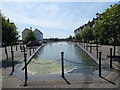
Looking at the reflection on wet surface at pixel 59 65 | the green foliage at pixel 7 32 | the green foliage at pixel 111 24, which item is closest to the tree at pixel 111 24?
the green foliage at pixel 111 24

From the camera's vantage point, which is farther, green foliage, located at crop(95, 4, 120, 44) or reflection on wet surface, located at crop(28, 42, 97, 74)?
green foliage, located at crop(95, 4, 120, 44)

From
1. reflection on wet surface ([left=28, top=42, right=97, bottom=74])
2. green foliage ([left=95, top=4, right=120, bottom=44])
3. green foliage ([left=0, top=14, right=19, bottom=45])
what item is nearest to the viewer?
reflection on wet surface ([left=28, top=42, right=97, bottom=74])

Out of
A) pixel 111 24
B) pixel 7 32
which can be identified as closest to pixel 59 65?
pixel 7 32

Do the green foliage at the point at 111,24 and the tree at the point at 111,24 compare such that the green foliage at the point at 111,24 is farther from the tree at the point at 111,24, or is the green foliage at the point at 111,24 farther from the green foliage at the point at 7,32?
the green foliage at the point at 7,32

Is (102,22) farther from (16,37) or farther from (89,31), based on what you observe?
(89,31)

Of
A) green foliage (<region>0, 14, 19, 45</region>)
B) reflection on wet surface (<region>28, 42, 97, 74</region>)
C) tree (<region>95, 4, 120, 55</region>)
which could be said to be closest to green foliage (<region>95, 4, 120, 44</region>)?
tree (<region>95, 4, 120, 55</region>)

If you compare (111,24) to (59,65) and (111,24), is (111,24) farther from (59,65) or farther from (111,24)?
(59,65)

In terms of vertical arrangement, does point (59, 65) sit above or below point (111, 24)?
below

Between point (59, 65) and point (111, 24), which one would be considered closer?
point (59, 65)

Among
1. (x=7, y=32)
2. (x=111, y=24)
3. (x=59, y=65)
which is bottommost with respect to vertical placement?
(x=59, y=65)

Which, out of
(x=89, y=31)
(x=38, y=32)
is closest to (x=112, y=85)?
(x=89, y=31)

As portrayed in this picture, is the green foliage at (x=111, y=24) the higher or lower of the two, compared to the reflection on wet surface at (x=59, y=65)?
higher

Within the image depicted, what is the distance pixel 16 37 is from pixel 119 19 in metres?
9.65

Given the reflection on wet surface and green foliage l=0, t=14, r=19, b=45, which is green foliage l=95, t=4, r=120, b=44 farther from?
green foliage l=0, t=14, r=19, b=45
